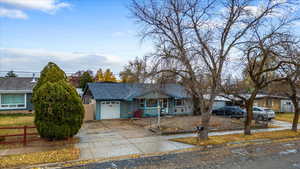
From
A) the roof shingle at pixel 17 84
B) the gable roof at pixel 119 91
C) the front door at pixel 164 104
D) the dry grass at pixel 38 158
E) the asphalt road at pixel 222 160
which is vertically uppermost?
the roof shingle at pixel 17 84

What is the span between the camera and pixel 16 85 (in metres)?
21.8

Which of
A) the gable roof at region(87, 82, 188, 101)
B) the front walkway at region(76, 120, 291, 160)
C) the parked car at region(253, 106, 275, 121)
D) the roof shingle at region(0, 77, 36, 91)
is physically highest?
the roof shingle at region(0, 77, 36, 91)

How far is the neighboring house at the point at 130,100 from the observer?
62.1 feet

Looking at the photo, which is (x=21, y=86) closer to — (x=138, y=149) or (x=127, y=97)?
(x=127, y=97)

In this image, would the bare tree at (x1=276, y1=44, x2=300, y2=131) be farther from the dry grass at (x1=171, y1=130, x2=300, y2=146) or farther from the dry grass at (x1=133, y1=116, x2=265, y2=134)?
the dry grass at (x1=133, y1=116, x2=265, y2=134)

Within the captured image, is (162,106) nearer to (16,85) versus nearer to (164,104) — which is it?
(164,104)

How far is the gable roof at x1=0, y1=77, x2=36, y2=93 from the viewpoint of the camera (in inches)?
805

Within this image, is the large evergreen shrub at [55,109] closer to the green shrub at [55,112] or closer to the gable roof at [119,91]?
the green shrub at [55,112]

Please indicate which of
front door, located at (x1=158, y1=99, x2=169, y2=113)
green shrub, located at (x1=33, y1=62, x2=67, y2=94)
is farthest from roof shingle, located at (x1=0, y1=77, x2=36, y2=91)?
front door, located at (x1=158, y1=99, x2=169, y2=113)

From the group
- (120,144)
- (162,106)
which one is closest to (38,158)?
(120,144)

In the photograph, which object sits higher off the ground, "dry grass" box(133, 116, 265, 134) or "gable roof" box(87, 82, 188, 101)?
"gable roof" box(87, 82, 188, 101)

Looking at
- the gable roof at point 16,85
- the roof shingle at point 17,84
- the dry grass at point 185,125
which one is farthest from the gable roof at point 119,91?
the roof shingle at point 17,84

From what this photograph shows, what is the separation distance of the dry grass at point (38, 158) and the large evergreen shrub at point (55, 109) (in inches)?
67.9

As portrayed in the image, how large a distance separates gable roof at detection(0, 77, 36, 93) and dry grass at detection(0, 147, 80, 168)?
15.6m
